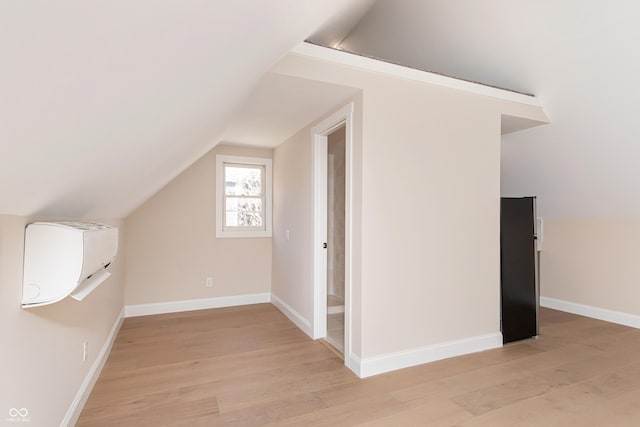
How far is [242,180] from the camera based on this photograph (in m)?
4.45

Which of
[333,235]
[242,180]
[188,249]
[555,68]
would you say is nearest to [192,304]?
[188,249]

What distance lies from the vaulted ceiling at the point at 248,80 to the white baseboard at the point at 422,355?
2.04 meters

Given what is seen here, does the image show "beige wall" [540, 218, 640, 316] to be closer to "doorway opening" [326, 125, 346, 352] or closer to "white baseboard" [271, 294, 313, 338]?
"doorway opening" [326, 125, 346, 352]

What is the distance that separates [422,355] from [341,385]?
0.76 metres

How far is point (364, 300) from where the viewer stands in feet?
7.91

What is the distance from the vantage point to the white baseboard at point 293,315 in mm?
3268

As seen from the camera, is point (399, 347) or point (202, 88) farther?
point (399, 347)

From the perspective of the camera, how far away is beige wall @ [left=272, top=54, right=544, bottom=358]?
2424 mm

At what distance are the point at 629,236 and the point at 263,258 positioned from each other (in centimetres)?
442

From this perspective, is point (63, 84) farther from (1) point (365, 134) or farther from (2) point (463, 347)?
(2) point (463, 347)

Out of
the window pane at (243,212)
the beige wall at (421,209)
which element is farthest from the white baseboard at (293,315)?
the window pane at (243,212)

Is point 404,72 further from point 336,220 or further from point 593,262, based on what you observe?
point 593,262

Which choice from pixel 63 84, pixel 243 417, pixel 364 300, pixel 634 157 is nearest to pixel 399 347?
pixel 364 300

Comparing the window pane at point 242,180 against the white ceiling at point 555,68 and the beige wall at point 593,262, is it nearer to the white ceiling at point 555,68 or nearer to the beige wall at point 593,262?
the white ceiling at point 555,68
